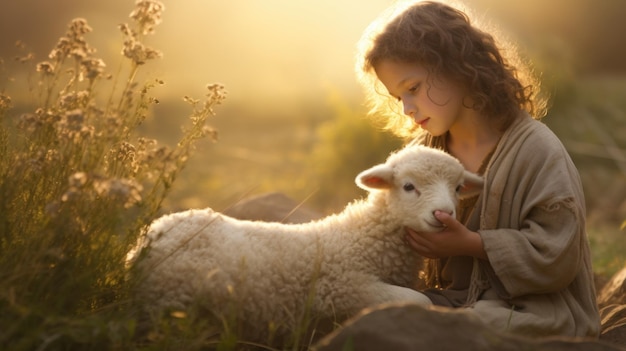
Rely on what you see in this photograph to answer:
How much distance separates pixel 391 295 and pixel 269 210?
7.49ft

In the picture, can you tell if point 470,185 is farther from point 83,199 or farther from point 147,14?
point 83,199

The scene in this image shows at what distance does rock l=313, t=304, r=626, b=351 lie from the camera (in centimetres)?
258

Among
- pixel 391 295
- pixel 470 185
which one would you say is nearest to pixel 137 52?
pixel 391 295

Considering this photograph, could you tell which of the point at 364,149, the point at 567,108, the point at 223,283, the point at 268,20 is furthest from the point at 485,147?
the point at 268,20

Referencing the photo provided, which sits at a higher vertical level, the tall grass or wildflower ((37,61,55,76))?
wildflower ((37,61,55,76))

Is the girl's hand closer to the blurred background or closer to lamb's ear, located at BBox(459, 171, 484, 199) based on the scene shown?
lamb's ear, located at BBox(459, 171, 484, 199)

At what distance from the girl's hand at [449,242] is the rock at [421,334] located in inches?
41.6

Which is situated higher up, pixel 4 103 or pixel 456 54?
pixel 456 54

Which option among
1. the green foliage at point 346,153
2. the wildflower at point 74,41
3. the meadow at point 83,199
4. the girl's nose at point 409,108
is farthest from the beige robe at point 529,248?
the green foliage at point 346,153

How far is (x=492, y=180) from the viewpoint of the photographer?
416 centimetres

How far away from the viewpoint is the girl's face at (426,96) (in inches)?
172

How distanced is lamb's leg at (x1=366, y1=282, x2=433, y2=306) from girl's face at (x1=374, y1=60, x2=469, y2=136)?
1076 mm

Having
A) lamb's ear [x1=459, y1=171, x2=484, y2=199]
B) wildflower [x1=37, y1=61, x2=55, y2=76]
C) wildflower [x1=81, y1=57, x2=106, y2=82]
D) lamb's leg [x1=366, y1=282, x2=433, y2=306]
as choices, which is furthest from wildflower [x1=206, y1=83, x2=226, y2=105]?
lamb's ear [x1=459, y1=171, x2=484, y2=199]

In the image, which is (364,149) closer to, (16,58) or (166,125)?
(166,125)
